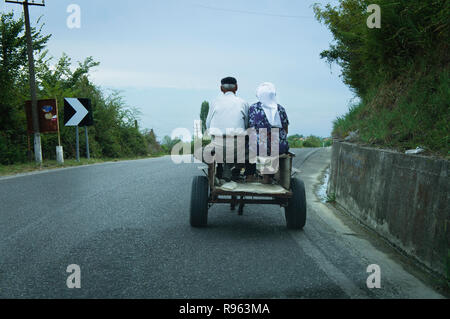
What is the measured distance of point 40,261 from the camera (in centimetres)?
429

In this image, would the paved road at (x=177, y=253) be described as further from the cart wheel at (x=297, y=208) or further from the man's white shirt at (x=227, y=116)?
the man's white shirt at (x=227, y=116)

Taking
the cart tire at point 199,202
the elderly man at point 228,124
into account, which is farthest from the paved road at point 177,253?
the elderly man at point 228,124

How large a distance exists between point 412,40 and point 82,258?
702 cm

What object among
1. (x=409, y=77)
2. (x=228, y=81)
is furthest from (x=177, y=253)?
(x=409, y=77)

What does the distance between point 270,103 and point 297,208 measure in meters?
1.55

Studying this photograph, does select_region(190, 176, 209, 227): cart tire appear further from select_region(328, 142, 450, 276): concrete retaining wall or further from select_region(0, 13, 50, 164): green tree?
select_region(0, 13, 50, 164): green tree

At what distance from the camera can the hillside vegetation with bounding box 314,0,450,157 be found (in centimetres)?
571

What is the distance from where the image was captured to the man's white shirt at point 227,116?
5.84 meters

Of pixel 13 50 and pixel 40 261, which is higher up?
pixel 13 50

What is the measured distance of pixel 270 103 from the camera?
594 centimetres

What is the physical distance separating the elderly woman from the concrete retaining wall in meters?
1.41

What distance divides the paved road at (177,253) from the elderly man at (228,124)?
3.30 ft
